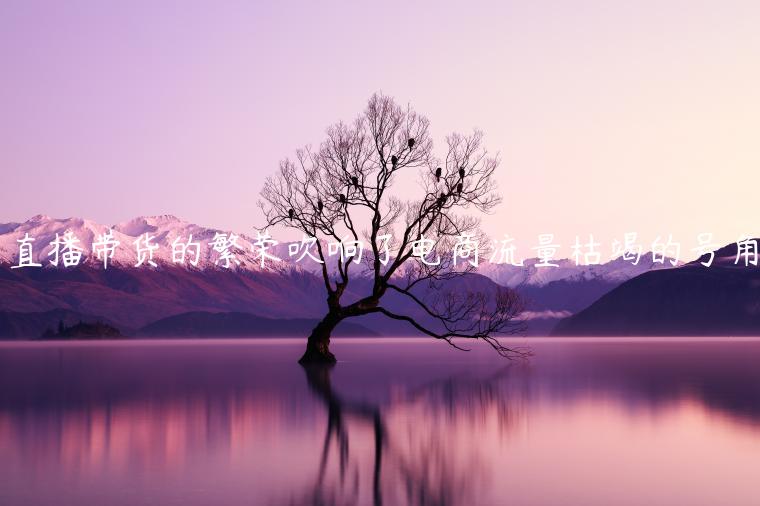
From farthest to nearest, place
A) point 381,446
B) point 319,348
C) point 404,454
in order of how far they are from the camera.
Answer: point 319,348 < point 381,446 < point 404,454

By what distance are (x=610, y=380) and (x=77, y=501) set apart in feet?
109

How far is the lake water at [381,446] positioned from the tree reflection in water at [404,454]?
4cm

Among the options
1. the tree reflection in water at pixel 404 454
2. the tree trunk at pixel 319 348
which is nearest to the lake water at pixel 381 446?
the tree reflection in water at pixel 404 454

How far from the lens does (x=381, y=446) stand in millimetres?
18797

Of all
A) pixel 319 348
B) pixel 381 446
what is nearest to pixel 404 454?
pixel 381 446

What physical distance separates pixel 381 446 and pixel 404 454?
1.35 metres

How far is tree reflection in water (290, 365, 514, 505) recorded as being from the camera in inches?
538

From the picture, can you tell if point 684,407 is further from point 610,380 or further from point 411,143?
→ point 411,143

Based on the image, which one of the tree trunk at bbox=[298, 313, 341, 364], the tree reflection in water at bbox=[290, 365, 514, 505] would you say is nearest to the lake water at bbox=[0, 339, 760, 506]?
the tree reflection in water at bbox=[290, 365, 514, 505]

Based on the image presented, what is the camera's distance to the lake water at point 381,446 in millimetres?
13898

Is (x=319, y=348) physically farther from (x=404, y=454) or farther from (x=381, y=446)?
(x=404, y=454)

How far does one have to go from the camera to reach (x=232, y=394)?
109 feet

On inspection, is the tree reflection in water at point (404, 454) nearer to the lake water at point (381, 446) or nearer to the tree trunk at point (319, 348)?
the lake water at point (381, 446)

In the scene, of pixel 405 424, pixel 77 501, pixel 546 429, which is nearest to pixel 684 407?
pixel 546 429
